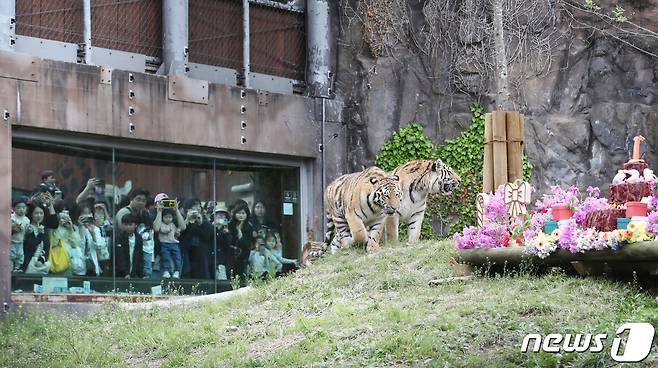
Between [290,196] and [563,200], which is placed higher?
[290,196]

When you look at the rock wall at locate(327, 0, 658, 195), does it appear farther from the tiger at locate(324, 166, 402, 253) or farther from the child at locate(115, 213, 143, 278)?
the tiger at locate(324, 166, 402, 253)

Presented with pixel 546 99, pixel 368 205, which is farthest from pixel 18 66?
pixel 546 99

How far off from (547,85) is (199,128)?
8174mm

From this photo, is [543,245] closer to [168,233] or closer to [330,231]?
[330,231]

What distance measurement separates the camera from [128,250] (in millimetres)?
21812

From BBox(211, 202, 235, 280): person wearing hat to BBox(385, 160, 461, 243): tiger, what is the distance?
435 cm

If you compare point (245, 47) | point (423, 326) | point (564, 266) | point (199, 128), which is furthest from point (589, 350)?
point (245, 47)

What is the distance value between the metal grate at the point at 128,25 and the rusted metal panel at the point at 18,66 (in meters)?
1.88

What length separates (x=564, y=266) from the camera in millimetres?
14531

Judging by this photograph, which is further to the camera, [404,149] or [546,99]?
[546,99]

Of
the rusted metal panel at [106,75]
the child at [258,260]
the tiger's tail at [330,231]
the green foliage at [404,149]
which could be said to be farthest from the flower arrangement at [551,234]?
the green foliage at [404,149]

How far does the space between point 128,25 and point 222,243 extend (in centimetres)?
460

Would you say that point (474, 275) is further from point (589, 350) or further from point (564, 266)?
point (589, 350)

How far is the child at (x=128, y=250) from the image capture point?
21.6m
